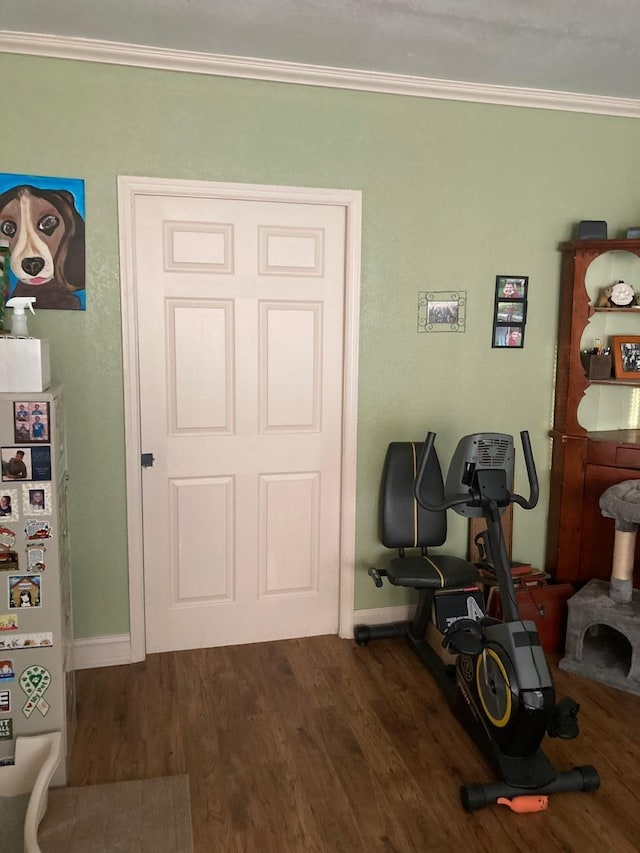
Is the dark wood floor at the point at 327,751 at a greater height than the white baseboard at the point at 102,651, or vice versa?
the white baseboard at the point at 102,651

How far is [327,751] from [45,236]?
7.53ft

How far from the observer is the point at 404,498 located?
10.7 ft

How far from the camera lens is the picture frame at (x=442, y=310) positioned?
333 centimetres

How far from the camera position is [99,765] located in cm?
245

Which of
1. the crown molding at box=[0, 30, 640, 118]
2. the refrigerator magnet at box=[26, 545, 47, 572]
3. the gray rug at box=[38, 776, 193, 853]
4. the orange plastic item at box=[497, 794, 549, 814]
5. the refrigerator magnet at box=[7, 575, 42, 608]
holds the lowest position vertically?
the gray rug at box=[38, 776, 193, 853]

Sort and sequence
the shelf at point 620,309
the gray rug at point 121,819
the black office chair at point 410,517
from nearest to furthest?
the gray rug at point 121,819 → the black office chair at point 410,517 → the shelf at point 620,309

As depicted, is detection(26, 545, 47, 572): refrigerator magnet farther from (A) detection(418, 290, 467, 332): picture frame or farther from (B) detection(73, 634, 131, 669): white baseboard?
(A) detection(418, 290, 467, 332): picture frame

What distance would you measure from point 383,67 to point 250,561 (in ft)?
7.51

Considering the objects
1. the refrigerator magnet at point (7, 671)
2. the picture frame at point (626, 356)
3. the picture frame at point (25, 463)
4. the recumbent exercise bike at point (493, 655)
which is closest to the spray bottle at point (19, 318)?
the picture frame at point (25, 463)


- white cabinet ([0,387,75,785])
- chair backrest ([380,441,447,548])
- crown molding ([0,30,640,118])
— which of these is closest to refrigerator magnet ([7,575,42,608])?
white cabinet ([0,387,75,785])

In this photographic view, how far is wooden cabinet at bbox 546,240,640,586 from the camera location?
3.33 meters

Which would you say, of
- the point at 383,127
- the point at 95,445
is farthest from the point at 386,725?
the point at 383,127

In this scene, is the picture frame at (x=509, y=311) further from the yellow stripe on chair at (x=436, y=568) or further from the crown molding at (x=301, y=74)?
the yellow stripe on chair at (x=436, y=568)

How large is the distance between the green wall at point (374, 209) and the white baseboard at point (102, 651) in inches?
1.9
